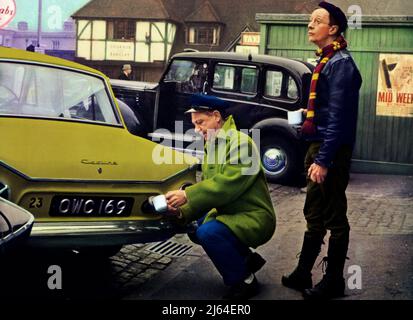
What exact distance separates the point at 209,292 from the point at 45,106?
1784 mm

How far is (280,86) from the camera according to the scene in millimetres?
9953

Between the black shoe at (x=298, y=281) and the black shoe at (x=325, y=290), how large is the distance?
17 cm

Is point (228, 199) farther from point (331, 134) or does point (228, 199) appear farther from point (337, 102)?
point (337, 102)

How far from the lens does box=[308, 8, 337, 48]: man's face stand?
394 centimetres

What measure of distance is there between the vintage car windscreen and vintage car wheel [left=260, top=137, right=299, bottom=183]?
499cm

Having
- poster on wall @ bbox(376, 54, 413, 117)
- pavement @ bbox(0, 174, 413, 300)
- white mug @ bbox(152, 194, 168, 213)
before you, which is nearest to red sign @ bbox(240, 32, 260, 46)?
poster on wall @ bbox(376, 54, 413, 117)

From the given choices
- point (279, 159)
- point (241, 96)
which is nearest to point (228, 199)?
point (279, 159)

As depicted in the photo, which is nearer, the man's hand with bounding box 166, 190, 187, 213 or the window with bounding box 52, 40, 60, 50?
the man's hand with bounding box 166, 190, 187, 213

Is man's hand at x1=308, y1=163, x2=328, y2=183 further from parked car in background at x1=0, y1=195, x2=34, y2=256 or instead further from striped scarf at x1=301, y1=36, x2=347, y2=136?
parked car in background at x1=0, y1=195, x2=34, y2=256

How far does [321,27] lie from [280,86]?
6.02 m

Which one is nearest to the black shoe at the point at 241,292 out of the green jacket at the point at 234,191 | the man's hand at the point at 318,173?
the green jacket at the point at 234,191

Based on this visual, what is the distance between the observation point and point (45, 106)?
4.56 metres
